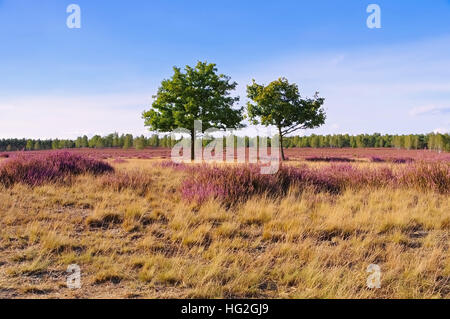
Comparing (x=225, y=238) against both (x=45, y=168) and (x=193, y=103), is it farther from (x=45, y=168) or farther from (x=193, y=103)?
(x=193, y=103)

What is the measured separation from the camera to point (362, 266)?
131 inches

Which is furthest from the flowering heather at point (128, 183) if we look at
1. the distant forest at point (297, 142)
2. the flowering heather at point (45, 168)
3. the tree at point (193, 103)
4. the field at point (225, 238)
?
the distant forest at point (297, 142)

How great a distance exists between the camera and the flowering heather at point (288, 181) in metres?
6.77

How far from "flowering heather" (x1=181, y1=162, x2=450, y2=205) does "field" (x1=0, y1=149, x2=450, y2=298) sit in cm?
4

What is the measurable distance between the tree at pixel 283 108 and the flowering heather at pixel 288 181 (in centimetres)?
1504

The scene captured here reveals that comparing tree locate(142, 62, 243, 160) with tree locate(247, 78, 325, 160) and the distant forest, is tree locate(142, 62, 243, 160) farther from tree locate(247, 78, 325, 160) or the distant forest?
the distant forest

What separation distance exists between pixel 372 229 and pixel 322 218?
0.87 meters

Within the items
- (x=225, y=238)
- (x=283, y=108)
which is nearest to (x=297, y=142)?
(x=283, y=108)

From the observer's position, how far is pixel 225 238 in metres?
4.27

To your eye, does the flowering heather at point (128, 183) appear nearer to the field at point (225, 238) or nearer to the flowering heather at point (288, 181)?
the field at point (225, 238)

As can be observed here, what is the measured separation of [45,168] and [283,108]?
18772 millimetres

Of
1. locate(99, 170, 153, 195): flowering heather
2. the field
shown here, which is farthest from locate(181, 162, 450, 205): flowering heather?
locate(99, 170, 153, 195): flowering heather
